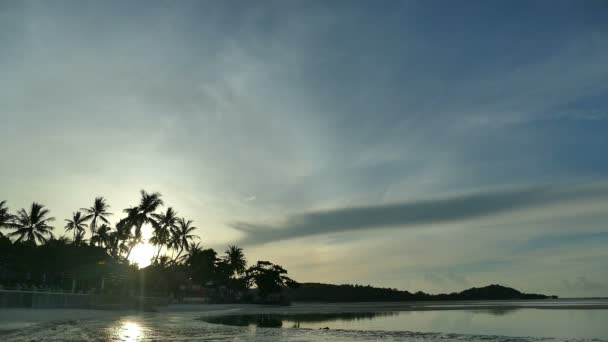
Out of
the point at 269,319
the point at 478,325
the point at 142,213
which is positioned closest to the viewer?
the point at 478,325

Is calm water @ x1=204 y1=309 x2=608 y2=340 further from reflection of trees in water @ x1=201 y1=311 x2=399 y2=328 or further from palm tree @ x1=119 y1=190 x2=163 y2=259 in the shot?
palm tree @ x1=119 y1=190 x2=163 y2=259

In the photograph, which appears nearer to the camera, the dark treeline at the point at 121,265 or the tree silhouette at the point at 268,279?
the dark treeline at the point at 121,265

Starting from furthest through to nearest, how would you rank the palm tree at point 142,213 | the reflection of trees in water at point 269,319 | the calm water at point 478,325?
1. the palm tree at point 142,213
2. the reflection of trees in water at point 269,319
3. the calm water at point 478,325

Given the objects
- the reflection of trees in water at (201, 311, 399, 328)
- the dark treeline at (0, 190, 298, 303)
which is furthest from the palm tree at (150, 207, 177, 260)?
the reflection of trees in water at (201, 311, 399, 328)

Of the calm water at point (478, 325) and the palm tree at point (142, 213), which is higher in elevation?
the palm tree at point (142, 213)

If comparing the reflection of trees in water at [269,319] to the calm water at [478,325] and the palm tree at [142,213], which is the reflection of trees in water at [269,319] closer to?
the calm water at [478,325]

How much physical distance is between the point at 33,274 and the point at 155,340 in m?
43.9

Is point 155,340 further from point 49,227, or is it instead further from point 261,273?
point 261,273

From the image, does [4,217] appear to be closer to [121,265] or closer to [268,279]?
[121,265]

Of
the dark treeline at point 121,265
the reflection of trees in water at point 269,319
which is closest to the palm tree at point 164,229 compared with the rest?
the dark treeline at point 121,265

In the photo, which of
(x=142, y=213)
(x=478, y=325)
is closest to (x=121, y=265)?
(x=142, y=213)

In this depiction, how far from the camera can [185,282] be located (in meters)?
78.9

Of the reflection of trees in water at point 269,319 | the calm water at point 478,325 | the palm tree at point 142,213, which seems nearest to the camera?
the calm water at point 478,325

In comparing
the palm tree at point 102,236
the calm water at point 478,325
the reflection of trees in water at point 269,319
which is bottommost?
the reflection of trees in water at point 269,319
